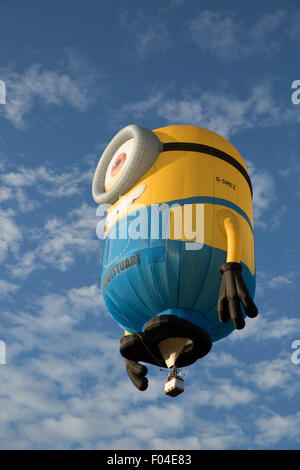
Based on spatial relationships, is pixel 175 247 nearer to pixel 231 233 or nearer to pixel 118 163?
pixel 231 233

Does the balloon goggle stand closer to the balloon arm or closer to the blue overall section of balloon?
the blue overall section of balloon

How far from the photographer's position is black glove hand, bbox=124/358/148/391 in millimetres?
20375

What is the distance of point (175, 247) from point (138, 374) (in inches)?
203

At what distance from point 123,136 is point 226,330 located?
786 centimetres

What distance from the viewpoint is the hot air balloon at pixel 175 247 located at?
18141 millimetres

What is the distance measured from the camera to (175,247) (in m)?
18.2

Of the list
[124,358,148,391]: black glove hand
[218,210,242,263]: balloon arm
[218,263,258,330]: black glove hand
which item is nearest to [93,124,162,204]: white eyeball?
[218,210,242,263]: balloon arm

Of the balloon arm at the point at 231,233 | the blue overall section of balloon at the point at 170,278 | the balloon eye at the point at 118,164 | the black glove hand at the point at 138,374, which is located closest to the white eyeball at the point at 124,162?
the balloon eye at the point at 118,164

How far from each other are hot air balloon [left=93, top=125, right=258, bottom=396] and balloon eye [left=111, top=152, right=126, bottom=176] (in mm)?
62

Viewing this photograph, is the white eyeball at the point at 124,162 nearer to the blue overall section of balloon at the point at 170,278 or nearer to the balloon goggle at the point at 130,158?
the balloon goggle at the point at 130,158

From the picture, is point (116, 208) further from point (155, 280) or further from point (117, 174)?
point (155, 280)

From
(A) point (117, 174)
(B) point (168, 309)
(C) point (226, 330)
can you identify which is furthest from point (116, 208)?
(C) point (226, 330)

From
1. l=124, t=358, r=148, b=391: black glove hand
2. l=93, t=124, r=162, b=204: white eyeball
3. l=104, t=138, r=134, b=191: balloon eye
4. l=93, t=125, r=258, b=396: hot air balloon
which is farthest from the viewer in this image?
l=104, t=138, r=134, b=191: balloon eye

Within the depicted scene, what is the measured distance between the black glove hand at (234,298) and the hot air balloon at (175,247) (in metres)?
0.03
